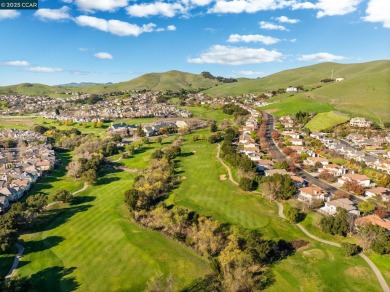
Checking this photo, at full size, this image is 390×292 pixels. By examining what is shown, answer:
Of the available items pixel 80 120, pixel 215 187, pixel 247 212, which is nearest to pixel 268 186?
pixel 247 212

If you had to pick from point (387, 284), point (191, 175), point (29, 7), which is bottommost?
point (387, 284)

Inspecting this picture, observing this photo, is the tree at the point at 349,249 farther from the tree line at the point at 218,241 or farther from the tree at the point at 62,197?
the tree at the point at 62,197

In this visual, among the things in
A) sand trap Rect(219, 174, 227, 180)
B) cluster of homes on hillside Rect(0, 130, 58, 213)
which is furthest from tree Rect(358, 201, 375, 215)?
cluster of homes on hillside Rect(0, 130, 58, 213)

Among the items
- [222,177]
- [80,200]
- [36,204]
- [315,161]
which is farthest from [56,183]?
[315,161]

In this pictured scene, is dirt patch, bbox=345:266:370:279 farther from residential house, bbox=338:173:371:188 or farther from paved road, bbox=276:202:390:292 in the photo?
residential house, bbox=338:173:371:188

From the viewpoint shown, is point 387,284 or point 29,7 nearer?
point 387,284

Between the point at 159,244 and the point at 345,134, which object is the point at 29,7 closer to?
the point at 159,244
